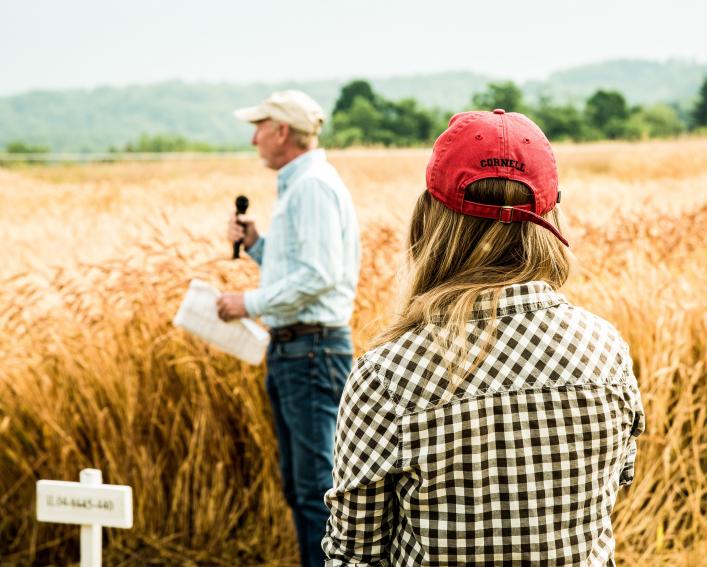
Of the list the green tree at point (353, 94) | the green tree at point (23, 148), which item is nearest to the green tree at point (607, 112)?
the green tree at point (353, 94)

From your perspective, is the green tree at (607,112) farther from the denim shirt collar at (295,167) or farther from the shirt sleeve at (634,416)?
the shirt sleeve at (634,416)

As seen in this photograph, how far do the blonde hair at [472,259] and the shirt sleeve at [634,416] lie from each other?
179mm

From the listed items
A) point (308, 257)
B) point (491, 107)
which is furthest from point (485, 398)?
point (491, 107)

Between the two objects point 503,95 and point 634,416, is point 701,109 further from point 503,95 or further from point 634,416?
point 634,416

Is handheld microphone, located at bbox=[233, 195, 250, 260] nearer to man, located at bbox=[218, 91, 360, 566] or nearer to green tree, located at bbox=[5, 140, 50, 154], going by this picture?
man, located at bbox=[218, 91, 360, 566]

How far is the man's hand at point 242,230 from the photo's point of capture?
351cm

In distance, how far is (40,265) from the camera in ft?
17.2

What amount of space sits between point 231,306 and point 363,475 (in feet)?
6.38

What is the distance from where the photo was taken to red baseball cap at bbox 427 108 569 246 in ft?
4.58

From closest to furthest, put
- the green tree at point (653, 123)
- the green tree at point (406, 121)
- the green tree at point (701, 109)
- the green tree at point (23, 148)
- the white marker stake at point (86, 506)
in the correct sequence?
1. the white marker stake at point (86, 506)
2. the green tree at point (406, 121)
3. the green tree at point (23, 148)
4. the green tree at point (653, 123)
5. the green tree at point (701, 109)

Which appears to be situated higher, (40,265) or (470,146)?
(470,146)

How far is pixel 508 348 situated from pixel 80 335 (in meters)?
3.00

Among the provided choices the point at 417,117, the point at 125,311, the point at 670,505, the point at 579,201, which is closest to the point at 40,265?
the point at 125,311

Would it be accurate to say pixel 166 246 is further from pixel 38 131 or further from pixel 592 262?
pixel 38 131
